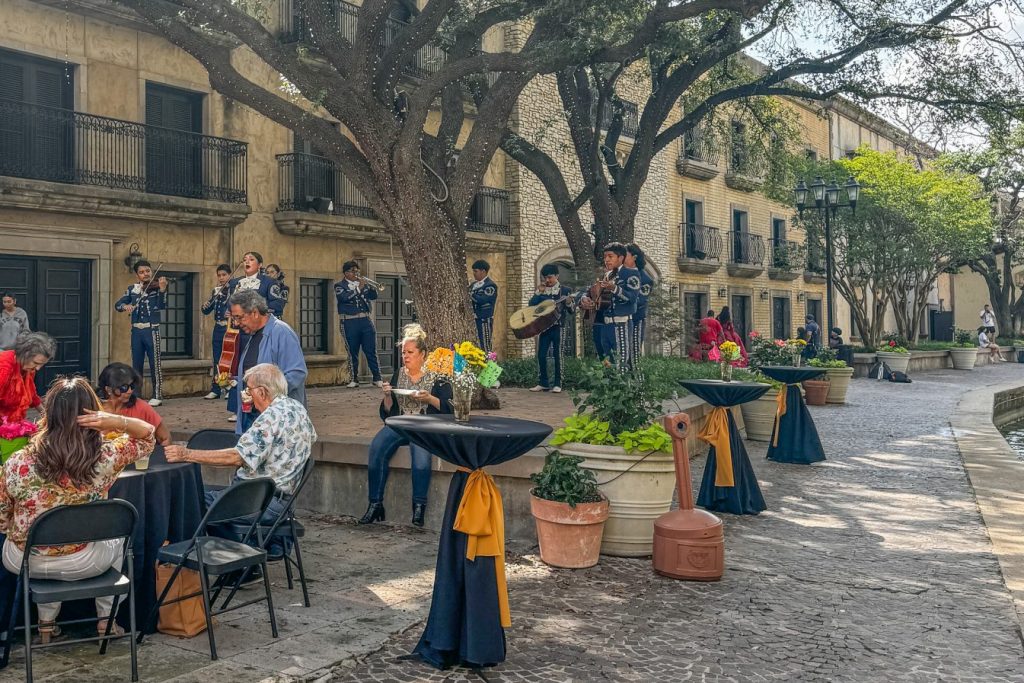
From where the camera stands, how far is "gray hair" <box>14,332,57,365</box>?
20.9ft

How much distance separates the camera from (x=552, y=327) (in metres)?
13.1

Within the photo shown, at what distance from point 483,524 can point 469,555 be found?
0.16 m

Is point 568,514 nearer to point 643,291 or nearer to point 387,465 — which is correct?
point 387,465

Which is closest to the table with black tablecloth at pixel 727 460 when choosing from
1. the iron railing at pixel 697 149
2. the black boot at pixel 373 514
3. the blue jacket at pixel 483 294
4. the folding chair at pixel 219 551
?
the black boot at pixel 373 514

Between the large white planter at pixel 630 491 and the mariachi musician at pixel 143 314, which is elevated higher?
the mariachi musician at pixel 143 314

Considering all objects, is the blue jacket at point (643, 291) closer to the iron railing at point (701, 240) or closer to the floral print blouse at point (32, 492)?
the floral print blouse at point (32, 492)

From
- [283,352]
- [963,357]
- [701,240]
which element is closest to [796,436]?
[283,352]

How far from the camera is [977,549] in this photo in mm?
6621

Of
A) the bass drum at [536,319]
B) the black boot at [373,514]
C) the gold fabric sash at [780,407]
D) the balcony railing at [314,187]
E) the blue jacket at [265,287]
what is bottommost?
the black boot at [373,514]

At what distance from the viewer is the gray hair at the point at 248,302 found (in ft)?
22.3

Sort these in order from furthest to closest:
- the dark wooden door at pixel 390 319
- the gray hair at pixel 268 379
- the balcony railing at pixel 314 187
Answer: the dark wooden door at pixel 390 319 → the balcony railing at pixel 314 187 → the gray hair at pixel 268 379

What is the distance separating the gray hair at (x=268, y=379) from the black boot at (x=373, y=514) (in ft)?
7.75

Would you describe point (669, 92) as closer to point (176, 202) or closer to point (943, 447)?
point (943, 447)

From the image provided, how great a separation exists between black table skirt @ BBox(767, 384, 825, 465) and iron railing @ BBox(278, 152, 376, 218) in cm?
906
